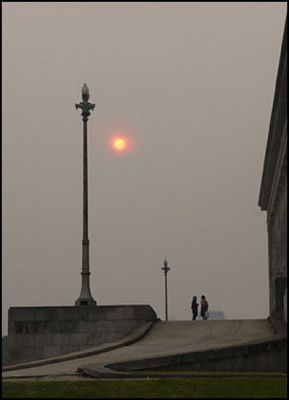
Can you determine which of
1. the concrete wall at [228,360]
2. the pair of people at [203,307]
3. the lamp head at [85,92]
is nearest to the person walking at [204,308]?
the pair of people at [203,307]

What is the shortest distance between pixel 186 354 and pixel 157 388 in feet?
20.4

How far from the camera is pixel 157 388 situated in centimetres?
1617

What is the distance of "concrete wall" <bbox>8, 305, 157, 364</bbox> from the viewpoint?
33.5 m

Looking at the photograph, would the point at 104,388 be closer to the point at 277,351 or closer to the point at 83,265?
the point at 277,351

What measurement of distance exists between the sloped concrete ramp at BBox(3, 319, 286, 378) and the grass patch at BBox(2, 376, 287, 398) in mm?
1739

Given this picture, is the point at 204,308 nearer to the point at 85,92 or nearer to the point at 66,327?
the point at 66,327

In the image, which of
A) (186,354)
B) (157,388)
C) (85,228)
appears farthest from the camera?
(85,228)

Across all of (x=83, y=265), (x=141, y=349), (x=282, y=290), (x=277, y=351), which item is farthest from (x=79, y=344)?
(x=277, y=351)

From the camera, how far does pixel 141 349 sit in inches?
1102

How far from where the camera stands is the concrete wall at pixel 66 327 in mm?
33469

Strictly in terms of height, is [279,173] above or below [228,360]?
Result: above

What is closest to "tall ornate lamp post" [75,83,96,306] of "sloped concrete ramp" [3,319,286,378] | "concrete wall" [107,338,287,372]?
"sloped concrete ramp" [3,319,286,378]

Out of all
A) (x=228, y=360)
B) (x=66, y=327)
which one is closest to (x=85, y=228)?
(x=66, y=327)

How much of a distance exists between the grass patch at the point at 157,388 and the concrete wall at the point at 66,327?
15465 mm
